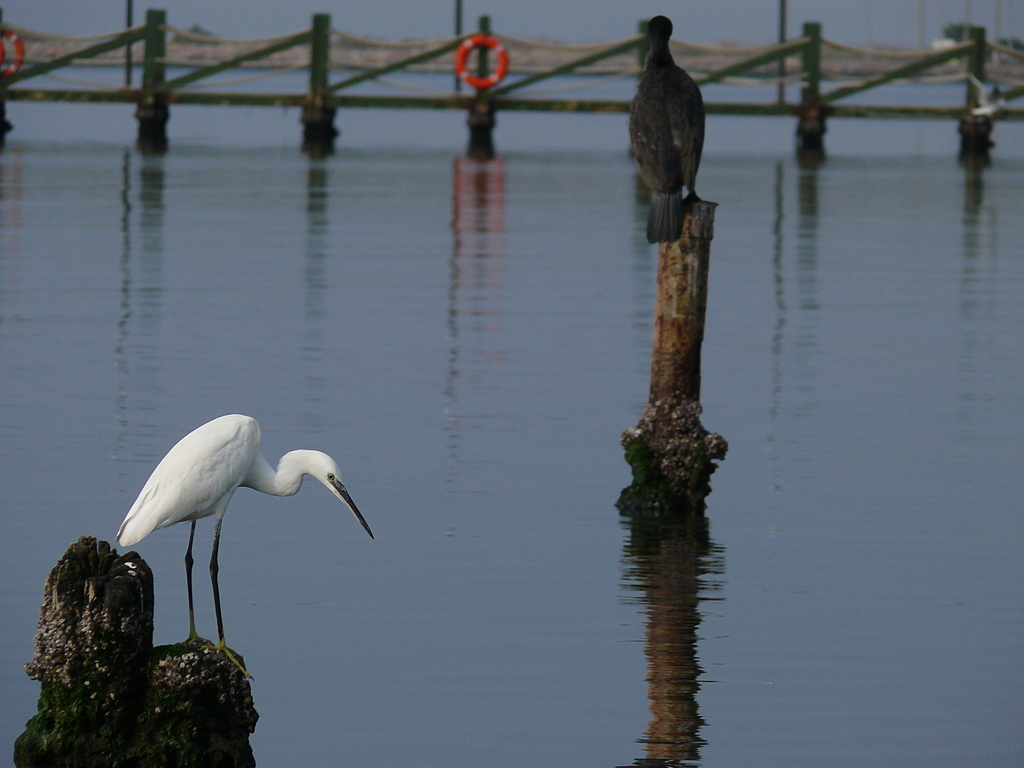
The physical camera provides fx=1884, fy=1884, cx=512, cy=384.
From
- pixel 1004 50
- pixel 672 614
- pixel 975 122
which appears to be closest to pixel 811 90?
pixel 975 122

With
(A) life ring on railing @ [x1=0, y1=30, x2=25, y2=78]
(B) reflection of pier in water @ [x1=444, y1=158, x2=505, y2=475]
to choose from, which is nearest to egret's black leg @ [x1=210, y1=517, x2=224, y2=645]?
(B) reflection of pier in water @ [x1=444, y1=158, x2=505, y2=475]

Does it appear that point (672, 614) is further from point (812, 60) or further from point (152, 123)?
point (152, 123)

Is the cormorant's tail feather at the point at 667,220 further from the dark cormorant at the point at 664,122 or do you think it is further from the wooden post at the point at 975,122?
the wooden post at the point at 975,122

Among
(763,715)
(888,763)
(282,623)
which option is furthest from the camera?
(282,623)

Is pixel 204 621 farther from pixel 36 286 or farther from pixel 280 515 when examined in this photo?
pixel 36 286

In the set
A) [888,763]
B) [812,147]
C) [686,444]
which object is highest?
[812,147]

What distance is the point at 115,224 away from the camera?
24.0m

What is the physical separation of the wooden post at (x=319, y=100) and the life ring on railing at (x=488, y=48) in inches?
118

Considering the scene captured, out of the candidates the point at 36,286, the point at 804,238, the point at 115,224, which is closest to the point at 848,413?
the point at 36,286

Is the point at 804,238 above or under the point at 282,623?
above

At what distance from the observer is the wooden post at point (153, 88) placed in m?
42.8

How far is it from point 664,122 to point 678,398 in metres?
1.45

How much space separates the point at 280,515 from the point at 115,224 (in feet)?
50.3

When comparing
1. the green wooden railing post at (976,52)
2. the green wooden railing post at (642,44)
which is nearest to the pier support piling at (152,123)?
the green wooden railing post at (642,44)
